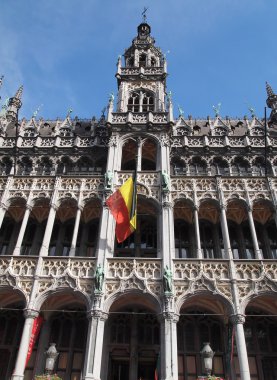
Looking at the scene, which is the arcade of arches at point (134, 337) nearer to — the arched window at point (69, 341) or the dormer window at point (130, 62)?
the arched window at point (69, 341)

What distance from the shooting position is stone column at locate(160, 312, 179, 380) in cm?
1656

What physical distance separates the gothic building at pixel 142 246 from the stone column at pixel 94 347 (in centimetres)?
6

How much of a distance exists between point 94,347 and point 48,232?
297 inches

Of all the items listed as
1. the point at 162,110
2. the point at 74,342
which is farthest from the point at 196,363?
the point at 162,110

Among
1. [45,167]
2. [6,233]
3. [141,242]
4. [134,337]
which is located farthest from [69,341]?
[45,167]

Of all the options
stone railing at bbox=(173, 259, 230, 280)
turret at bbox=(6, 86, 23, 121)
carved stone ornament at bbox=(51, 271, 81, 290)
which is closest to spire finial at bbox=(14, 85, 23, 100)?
turret at bbox=(6, 86, 23, 121)

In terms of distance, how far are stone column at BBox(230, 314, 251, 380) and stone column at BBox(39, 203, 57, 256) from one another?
11003 millimetres

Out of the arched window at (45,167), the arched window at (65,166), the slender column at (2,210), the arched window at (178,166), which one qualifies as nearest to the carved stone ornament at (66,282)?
the slender column at (2,210)

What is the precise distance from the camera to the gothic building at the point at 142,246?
1928cm

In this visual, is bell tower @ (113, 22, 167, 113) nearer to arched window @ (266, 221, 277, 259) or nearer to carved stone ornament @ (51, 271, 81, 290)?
arched window @ (266, 221, 277, 259)

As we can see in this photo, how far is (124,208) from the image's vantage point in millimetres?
21422

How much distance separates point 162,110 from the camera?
94.0ft

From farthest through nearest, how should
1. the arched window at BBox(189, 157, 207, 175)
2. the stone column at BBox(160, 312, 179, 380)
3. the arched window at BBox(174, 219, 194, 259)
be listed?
the arched window at BBox(189, 157, 207, 175) → the arched window at BBox(174, 219, 194, 259) → the stone column at BBox(160, 312, 179, 380)

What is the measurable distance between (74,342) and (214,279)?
9020mm
